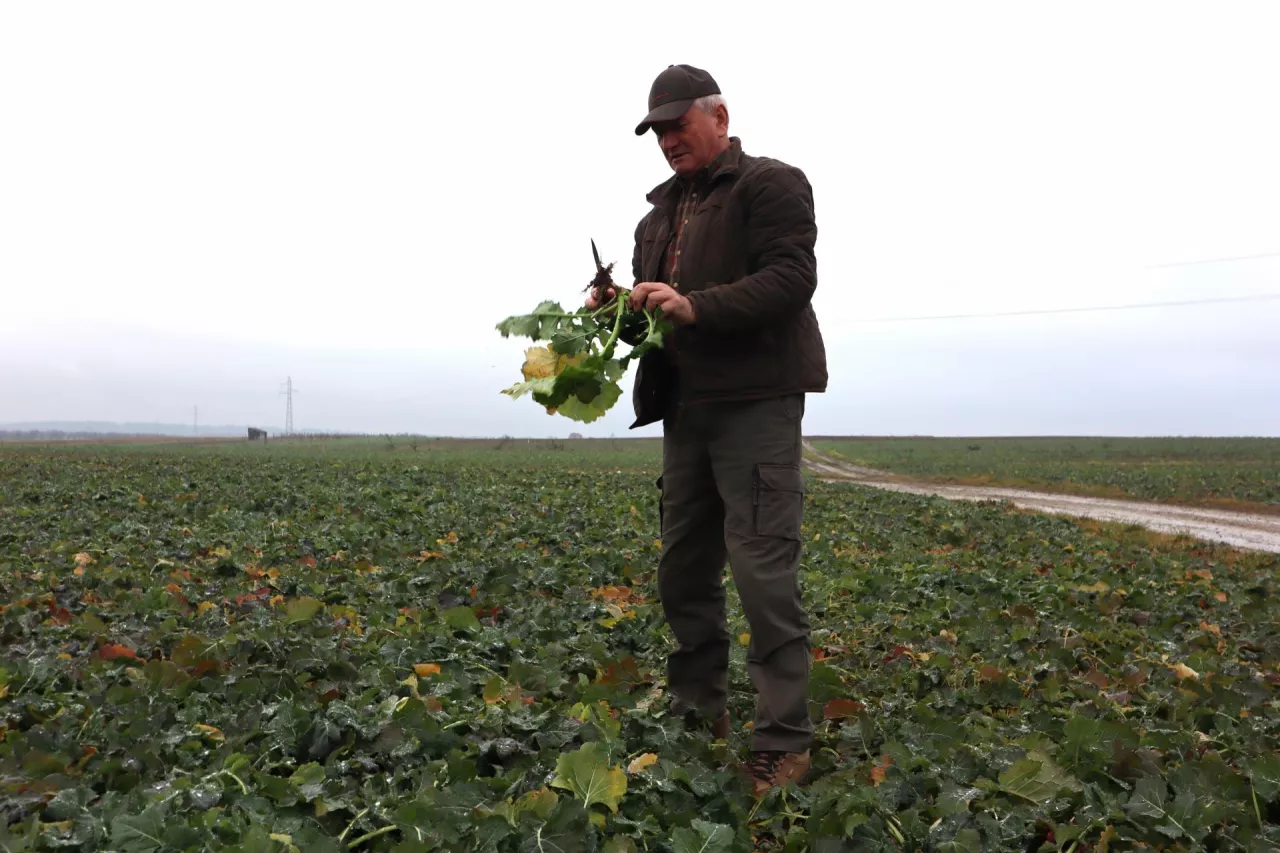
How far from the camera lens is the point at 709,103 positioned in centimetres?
341

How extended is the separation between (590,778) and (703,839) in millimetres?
418

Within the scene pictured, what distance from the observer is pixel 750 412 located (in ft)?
11.2

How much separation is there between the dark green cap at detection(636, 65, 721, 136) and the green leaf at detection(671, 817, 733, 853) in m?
2.44

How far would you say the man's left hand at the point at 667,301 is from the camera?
126 inches

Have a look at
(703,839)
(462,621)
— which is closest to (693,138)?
(703,839)

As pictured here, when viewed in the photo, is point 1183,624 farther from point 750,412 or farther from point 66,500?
point 66,500

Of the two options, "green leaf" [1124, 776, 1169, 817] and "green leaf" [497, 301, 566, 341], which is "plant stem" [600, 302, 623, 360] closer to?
"green leaf" [497, 301, 566, 341]

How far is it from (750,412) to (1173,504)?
2369cm

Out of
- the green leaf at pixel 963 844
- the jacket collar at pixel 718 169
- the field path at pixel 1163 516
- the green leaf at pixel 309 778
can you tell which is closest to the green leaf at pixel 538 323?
the jacket collar at pixel 718 169

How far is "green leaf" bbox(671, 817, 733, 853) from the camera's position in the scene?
2633mm

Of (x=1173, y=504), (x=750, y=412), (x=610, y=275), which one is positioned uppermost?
(x=610, y=275)

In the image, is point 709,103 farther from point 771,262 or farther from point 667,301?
point 667,301

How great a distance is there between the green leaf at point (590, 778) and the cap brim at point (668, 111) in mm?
2238

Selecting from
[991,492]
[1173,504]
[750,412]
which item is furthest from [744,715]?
[991,492]
